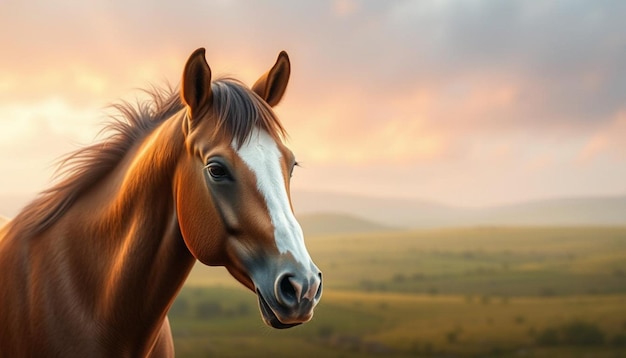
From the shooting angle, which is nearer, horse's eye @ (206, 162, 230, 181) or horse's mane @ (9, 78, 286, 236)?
horse's eye @ (206, 162, 230, 181)

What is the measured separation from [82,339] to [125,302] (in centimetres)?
29

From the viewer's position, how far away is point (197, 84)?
2947mm

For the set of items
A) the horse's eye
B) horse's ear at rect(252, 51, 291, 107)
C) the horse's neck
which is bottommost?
the horse's neck

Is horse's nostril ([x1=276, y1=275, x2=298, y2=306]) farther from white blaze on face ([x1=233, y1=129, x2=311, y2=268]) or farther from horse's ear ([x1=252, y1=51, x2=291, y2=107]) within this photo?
horse's ear ([x1=252, y1=51, x2=291, y2=107])

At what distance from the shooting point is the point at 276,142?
2914 mm

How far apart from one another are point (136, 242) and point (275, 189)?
0.83 metres

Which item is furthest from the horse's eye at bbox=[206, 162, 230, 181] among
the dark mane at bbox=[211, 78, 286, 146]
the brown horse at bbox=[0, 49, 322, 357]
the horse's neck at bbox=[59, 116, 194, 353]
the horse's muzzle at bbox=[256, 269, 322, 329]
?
the horse's muzzle at bbox=[256, 269, 322, 329]

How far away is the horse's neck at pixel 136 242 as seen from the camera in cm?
306

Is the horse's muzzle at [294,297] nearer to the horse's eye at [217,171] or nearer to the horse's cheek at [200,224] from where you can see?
the horse's cheek at [200,224]

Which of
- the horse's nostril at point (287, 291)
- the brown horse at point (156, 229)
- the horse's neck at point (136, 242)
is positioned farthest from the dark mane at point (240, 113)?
the horse's nostril at point (287, 291)

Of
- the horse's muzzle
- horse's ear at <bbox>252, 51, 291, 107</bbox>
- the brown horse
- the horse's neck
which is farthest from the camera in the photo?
horse's ear at <bbox>252, 51, 291, 107</bbox>

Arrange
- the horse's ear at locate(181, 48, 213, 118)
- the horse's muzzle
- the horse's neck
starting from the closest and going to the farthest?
the horse's muzzle, the horse's ear at locate(181, 48, 213, 118), the horse's neck

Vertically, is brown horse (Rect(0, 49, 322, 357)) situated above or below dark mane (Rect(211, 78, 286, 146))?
below

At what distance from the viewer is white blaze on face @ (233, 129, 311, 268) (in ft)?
8.75
